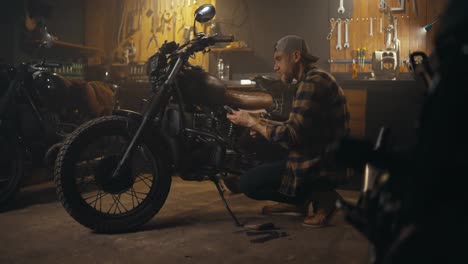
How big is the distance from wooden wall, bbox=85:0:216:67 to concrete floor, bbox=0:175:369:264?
398cm

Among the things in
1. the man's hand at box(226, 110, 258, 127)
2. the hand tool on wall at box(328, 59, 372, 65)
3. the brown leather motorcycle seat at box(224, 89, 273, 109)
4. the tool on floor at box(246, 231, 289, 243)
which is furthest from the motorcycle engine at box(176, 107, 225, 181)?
the hand tool on wall at box(328, 59, 372, 65)

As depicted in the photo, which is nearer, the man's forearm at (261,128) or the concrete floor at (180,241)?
the concrete floor at (180,241)

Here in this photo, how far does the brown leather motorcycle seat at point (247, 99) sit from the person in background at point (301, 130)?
0.39 m

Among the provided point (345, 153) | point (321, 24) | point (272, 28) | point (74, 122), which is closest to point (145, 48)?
point (272, 28)

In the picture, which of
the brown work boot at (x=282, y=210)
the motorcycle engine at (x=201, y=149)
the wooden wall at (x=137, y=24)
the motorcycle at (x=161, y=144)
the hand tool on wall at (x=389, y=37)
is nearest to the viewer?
the motorcycle at (x=161, y=144)

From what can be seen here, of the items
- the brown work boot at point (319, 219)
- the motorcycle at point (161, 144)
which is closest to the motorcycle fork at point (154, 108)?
the motorcycle at point (161, 144)

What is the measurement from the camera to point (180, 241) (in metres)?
2.41

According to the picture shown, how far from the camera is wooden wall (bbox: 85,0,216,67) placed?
21.9ft

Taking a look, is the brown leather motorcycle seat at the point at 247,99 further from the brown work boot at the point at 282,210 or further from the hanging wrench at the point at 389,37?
the hanging wrench at the point at 389,37

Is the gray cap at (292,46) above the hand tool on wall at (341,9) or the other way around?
the other way around

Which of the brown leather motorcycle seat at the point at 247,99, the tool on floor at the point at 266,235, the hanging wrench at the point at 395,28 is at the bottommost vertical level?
the tool on floor at the point at 266,235

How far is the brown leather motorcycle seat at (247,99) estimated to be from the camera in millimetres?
2888

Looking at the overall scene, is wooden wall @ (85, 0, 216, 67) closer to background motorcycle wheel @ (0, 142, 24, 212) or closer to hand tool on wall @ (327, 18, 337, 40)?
hand tool on wall @ (327, 18, 337, 40)

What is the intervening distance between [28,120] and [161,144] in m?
1.52
